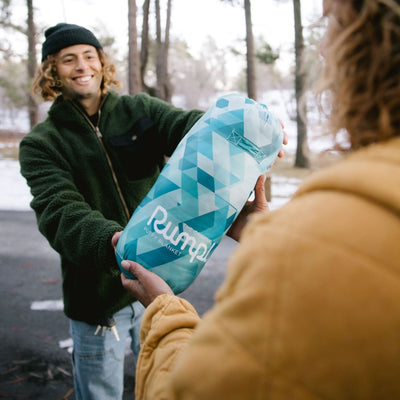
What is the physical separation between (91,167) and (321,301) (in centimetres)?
154

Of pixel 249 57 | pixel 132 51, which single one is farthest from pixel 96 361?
pixel 249 57

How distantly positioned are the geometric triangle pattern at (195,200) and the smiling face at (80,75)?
0.84 meters

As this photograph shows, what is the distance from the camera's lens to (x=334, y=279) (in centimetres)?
55

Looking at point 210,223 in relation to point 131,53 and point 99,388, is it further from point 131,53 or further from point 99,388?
point 131,53

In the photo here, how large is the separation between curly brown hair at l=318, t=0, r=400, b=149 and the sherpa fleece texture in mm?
60

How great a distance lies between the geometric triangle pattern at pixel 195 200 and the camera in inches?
54.4

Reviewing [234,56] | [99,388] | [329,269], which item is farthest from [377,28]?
[234,56]

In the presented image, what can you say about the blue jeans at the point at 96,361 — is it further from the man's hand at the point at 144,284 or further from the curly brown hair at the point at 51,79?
the curly brown hair at the point at 51,79

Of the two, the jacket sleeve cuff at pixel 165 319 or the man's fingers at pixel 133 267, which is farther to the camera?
the man's fingers at pixel 133 267

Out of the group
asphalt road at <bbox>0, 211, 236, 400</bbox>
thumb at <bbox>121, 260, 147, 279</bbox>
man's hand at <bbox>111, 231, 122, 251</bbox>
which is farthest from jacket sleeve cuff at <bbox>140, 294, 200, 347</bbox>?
asphalt road at <bbox>0, 211, 236, 400</bbox>

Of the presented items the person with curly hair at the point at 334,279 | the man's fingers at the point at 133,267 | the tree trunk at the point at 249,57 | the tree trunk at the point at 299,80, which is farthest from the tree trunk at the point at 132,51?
the person with curly hair at the point at 334,279

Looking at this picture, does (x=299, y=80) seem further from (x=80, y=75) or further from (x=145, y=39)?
(x=80, y=75)

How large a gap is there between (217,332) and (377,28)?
0.56m

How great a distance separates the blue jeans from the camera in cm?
192
